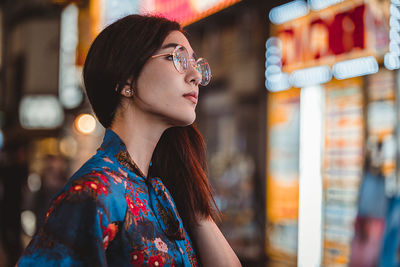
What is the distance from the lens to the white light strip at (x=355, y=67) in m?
4.57

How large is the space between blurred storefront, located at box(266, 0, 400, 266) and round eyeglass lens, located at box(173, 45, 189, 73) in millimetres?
2529

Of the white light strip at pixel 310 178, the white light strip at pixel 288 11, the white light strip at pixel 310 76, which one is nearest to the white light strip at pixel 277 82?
the white light strip at pixel 310 76

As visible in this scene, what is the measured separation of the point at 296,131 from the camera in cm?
567

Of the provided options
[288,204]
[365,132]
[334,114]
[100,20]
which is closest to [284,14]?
[334,114]

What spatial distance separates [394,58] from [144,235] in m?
3.82

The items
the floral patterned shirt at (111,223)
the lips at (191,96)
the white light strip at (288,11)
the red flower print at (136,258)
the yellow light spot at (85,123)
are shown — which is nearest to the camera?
the floral patterned shirt at (111,223)

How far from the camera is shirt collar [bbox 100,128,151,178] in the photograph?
142 centimetres

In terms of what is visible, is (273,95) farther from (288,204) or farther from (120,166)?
(120,166)

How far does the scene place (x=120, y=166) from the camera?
55.3 inches

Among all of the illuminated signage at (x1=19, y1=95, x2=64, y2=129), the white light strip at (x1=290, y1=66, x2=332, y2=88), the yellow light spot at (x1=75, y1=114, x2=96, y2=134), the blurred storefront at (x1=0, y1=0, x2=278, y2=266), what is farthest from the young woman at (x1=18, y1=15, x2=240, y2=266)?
the illuminated signage at (x1=19, y1=95, x2=64, y2=129)

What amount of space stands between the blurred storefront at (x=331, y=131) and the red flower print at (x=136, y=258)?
2688mm

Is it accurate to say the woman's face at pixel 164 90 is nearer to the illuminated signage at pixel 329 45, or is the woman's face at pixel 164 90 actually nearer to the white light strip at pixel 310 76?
the illuminated signage at pixel 329 45

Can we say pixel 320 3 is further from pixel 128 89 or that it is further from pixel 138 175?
pixel 138 175

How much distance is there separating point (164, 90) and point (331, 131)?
3972mm
